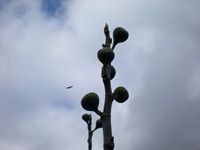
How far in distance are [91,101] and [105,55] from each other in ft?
2.28

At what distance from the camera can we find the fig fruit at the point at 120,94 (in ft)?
16.8

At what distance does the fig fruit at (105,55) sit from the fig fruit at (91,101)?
0.51m

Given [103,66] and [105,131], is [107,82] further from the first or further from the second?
[105,131]

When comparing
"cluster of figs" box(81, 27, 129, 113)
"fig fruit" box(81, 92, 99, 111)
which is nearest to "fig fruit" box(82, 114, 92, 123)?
"cluster of figs" box(81, 27, 129, 113)

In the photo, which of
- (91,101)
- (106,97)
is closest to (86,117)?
(91,101)

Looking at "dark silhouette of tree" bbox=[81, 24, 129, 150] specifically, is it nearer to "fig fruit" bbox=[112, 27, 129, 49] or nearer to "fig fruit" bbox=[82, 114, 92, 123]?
"fig fruit" bbox=[112, 27, 129, 49]

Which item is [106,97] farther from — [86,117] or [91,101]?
[86,117]

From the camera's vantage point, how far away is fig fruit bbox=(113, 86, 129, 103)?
16.8ft

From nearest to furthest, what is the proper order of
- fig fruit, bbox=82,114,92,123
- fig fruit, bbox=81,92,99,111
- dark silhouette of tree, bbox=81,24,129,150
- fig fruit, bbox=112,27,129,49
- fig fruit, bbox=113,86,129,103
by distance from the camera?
dark silhouette of tree, bbox=81,24,129,150 → fig fruit, bbox=81,92,99,111 → fig fruit, bbox=113,86,129,103 → fig fruit, bbox=112,27,129,49 → fig fruit, bbox=82,114,92,123

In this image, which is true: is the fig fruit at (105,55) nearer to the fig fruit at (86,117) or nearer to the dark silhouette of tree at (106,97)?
the dark silhouette of tree at (106,97)

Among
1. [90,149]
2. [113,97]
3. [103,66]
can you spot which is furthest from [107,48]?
[90,149]

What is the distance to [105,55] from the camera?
507 centimetres

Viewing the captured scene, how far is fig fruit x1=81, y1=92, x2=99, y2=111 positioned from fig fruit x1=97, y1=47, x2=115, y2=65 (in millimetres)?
508

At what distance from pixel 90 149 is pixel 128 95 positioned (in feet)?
8.48
